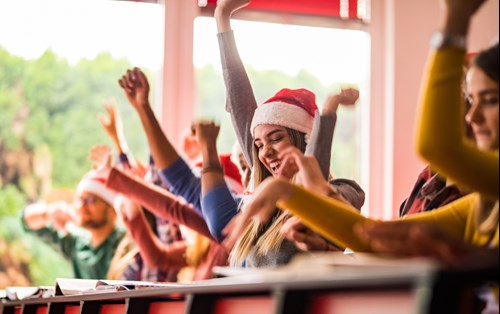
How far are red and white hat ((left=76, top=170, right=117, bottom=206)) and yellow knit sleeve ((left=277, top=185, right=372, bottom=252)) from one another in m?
2.96

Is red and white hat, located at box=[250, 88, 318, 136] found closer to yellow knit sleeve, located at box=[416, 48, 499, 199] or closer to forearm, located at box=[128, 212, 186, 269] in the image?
yellow knit sleeve, located at box=[416, 48, 499, 199]

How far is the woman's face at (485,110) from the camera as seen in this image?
5.67 ft

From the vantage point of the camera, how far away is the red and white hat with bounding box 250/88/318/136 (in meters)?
2.97

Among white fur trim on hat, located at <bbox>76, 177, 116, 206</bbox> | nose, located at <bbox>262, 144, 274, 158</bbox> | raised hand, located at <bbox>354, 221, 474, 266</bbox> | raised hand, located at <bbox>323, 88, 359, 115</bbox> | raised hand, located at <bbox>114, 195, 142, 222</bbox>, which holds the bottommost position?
raised hand, located at <bbox>114, 195, 142, 222</bbox>

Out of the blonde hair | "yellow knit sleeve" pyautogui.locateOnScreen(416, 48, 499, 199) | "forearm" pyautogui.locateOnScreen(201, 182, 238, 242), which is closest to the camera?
"yellow knit sleeve" pyautogui.locateOnScreen(416, 48, 499, 199)

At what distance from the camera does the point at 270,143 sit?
9.64ft

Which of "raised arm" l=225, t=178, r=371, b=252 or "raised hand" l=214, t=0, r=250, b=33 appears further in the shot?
"raised hand" l=214, t=0, r=250, b=33

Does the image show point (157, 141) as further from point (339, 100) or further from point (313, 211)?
point (313, 211)

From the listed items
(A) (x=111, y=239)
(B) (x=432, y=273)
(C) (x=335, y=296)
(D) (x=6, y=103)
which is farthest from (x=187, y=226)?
(B) (x=432, y=273)

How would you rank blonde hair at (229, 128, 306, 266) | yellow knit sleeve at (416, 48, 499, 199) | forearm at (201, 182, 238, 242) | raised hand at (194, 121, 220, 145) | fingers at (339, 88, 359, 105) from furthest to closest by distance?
1. raised hand at (194, 121, 220, 145)
2. forearm at (201, 182, 238, 242)
3. fingers at (339, 88, 359, 105)
4. blonde hair at (229, 128, 306, 266)
5. yellow knit sleeve at (416, 48, 499, 199)

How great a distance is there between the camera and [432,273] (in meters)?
1.10

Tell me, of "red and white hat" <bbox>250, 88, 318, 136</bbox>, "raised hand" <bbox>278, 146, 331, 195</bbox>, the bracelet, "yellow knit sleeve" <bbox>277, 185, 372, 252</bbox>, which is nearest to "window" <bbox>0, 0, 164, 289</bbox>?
the bracelet

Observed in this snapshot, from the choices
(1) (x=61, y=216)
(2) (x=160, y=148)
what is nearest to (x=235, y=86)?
(2) (x=160, y=148)

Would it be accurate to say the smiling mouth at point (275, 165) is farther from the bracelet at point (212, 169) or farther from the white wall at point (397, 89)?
the white wall at point (397, 89)
